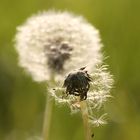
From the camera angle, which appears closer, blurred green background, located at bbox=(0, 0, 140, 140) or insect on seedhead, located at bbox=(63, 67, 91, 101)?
insect on seedhead, located at bbox=(63, 67, 91, 101)

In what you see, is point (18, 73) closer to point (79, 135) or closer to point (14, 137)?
point (14, 137)

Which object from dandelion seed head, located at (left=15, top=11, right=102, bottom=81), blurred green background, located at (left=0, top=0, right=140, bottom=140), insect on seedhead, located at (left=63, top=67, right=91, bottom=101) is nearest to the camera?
insect on seedhead, located at (left=63, top=67, right=91, bottom=101)

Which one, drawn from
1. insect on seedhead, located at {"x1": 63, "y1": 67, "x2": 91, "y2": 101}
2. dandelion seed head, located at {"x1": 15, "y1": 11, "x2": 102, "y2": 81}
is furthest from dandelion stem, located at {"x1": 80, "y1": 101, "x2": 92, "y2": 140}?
dandelion seed head, located at {"x1": 15, "y1": 11, "x2": 102, "y2": 81}

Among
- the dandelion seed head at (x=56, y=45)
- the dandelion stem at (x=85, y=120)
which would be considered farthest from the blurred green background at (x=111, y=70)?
the dandelion stem at (x=85, y=120)

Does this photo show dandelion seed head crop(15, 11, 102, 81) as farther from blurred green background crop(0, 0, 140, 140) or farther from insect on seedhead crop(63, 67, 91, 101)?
insect on seedhead crop(63, 67, 91, 101)

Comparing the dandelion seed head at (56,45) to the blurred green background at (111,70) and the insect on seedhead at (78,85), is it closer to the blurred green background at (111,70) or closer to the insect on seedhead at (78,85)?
the blurred green background at (111,70)

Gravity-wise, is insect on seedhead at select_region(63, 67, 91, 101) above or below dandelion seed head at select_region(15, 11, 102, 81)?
below
